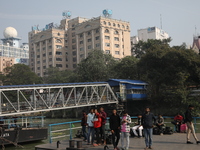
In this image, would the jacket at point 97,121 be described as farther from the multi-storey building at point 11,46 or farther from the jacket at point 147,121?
the multi-storey building at point 11,46

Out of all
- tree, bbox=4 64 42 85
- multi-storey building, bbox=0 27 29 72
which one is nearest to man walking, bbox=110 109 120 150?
tree, bbox=4 64 42 85

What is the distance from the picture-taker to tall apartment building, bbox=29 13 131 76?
88688 millimetres

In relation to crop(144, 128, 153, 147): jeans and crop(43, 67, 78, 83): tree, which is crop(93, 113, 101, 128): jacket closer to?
crop(144, 128, 153, 147): jeans

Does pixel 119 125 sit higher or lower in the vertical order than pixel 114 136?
higher

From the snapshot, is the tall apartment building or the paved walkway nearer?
the paved walkway

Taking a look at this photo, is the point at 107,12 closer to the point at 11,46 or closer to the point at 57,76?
the point at 57,76

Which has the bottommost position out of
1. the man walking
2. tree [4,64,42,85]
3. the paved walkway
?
the paved walkway

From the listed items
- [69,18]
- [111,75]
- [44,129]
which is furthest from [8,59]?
[44,129]

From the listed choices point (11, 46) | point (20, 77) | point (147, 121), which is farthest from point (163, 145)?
point (11, 46)

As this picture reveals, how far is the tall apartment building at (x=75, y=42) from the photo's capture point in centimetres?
8869

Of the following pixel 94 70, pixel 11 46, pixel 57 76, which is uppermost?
pixel 11 46

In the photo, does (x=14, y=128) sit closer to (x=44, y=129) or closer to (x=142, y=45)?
(x=44, y=129)

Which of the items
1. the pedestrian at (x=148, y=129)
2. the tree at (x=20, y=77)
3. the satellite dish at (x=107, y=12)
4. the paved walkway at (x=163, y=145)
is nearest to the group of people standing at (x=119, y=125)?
the pedestrian at (x=148, y=129)

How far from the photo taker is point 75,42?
101188 millimetres
